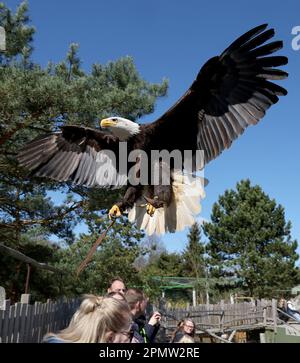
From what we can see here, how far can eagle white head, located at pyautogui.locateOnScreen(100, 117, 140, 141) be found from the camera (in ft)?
11.3

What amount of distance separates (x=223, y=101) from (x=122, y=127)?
0.83 metres

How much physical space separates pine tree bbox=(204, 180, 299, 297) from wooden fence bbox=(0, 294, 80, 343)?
18703 millimetres

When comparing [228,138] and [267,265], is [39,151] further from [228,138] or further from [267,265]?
[267,265]

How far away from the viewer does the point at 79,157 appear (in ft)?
12.8

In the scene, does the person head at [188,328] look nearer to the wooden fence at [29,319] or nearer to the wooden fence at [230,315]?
the wooden fence at [29,319]

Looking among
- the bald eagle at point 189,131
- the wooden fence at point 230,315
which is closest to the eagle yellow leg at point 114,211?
the bald eagle at point 189,131

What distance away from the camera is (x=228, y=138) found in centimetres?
332

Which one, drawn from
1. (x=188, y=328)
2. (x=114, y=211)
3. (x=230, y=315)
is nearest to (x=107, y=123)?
(x=114, y=211)

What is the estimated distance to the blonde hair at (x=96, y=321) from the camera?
1312 millimetres

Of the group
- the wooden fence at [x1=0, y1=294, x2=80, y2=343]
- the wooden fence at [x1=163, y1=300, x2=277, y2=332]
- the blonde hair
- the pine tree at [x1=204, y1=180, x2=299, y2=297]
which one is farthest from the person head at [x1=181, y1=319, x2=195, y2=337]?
the pine tree at [x1=204, y1=180, x2=299, y2=297]

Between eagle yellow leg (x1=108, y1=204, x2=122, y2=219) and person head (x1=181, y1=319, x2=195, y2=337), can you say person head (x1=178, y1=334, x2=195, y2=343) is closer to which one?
person head (x1=181, y1=319, x2=195, y2=337)

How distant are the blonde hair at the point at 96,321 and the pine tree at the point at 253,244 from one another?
2080cm

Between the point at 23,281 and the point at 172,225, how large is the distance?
386 centimetres
